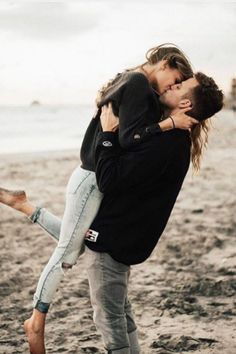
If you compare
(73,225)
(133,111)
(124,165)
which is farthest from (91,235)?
(133,111)

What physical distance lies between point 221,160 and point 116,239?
29.6 ft

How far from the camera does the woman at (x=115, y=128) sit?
88.0 inches

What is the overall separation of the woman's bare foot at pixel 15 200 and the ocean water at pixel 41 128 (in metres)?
11.2

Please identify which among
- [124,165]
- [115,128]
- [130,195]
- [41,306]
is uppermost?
[115,128]

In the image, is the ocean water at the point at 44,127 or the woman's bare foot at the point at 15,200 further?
the ocean water at the point at 44,127

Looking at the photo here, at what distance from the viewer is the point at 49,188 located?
320 inches

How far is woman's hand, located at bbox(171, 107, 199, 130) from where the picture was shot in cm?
228

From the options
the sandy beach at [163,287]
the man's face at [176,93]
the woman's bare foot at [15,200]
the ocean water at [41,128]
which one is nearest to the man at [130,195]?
the man's face at [176,93]

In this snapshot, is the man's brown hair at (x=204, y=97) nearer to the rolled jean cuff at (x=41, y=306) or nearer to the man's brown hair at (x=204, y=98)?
the man's brown hair at (x=204, y=98)

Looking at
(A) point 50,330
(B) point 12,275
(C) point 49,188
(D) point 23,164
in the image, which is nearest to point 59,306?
(A) point 50,330

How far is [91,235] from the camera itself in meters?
2.43

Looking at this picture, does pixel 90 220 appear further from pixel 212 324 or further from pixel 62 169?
A: pixel 62 169

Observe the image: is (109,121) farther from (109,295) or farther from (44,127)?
(44,127)

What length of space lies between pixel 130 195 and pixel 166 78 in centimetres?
59
